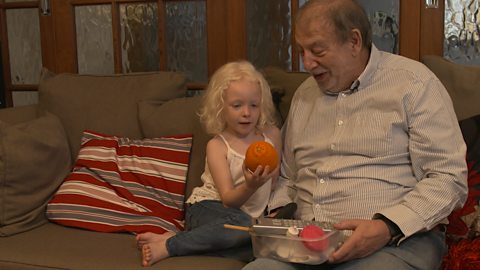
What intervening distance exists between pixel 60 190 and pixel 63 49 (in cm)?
119

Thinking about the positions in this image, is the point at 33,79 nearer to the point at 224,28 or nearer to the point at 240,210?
the point at 224,28

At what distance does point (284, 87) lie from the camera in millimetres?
2119

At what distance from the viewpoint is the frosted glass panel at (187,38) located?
9.43 feet

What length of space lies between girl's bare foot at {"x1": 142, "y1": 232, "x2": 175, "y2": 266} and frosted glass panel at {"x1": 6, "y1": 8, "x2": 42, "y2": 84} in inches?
76.6

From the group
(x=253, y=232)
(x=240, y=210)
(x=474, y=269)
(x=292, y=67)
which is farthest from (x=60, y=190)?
(x=474, y=269)

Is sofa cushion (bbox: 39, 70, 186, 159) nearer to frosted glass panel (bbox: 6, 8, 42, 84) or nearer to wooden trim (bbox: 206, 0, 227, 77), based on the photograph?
Result: wooden trim (bbox: 206, 0, 227, 77)

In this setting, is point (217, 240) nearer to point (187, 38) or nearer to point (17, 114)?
point (17, 114)

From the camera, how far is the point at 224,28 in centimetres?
279

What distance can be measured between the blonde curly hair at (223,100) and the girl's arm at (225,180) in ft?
0.22

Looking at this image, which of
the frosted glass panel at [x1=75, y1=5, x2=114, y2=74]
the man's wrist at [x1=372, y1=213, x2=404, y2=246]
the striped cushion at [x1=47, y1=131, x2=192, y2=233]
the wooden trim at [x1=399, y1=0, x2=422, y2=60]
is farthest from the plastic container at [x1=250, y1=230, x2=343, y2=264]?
the frosted glass panel at [x1=75, y1=5, x2=114, y2=74]

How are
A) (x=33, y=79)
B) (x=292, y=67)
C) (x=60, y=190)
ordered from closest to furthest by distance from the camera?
(x=60, y=190) → (x=292, y=67) → (x=33, y=79)

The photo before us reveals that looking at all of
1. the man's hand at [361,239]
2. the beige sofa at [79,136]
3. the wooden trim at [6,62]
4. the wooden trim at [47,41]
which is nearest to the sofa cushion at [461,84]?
the beige sofa at [79,136]

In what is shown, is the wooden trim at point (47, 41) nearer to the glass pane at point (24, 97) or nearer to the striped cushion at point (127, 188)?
the glass pane at point (24, 97)

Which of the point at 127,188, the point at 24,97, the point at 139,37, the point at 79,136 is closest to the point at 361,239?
the point at 127,188
